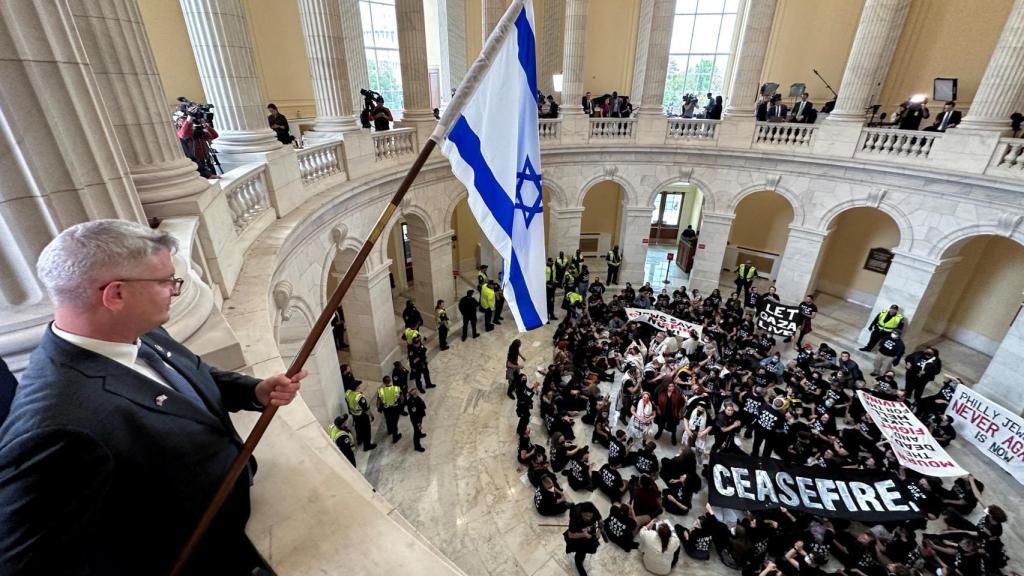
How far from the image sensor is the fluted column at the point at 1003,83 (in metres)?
11.3

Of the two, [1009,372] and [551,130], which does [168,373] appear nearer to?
[551,130]

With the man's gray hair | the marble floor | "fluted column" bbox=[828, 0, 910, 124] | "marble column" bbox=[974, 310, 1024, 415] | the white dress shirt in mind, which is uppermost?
"fluted column" bbox=[828, 0, 910, 124]

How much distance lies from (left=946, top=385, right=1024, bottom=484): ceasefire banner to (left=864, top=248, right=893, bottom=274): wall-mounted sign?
8.32 m

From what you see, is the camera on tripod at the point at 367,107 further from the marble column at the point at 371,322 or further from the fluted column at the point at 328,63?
the marble column at the point at 371,322

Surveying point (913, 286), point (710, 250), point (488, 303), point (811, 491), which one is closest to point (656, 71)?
point (710, 250)

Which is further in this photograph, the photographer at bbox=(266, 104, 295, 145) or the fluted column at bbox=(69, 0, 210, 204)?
the photographer at bbox=(266, 104, 295, 145)

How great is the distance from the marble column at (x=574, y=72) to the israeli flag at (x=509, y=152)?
13.5 meters

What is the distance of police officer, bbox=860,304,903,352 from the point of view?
1361 centimetres

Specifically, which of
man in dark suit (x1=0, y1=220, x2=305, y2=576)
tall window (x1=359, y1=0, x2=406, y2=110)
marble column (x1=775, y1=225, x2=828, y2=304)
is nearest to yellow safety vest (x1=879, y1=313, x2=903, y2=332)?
marble column (x1=775, y1=225, x2=828, y2=304)

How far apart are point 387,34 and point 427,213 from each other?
1070cm

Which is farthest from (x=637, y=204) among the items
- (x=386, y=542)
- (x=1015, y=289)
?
(x=386, y=542)

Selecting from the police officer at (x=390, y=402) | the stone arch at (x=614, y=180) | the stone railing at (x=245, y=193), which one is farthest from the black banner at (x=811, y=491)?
the stone arch at (x=614, y=180)

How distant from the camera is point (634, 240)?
1836cm

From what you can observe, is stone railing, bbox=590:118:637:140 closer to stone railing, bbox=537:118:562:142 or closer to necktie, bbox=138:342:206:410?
stone railing, bbox=537:118:562:142
